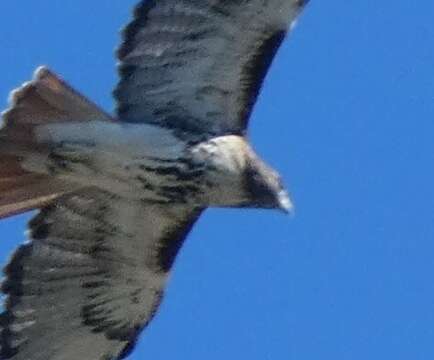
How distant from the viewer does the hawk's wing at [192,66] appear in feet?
36.4

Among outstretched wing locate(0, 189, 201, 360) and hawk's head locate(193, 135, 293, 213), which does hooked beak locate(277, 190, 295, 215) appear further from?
outstretched wing locate(0, 189, 201, 360)

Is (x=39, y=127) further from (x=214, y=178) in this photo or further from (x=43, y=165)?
(x=214, y=178)

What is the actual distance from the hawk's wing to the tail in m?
0.39

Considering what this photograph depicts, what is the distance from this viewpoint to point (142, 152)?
36.0 ft

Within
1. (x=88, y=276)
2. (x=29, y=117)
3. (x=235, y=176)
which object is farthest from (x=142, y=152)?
(x=88, y=276)

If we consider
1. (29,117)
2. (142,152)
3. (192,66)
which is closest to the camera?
(29,117)

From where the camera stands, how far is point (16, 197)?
437 inches

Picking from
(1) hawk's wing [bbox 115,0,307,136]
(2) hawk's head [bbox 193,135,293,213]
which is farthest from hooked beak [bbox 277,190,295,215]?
(1) hawk's wing [bbox 115,0,307,136]

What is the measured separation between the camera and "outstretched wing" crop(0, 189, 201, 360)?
1167 cm

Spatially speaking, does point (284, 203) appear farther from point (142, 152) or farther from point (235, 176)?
point (142, 152)

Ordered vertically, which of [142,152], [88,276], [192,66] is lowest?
[88,276]

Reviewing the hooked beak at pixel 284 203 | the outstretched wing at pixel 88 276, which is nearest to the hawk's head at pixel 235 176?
the hooked beak at pixel 284 203

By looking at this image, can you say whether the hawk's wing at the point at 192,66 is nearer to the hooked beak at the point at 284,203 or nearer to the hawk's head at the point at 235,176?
the hawk's head at the point at 235,176

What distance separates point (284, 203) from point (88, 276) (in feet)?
4.58
